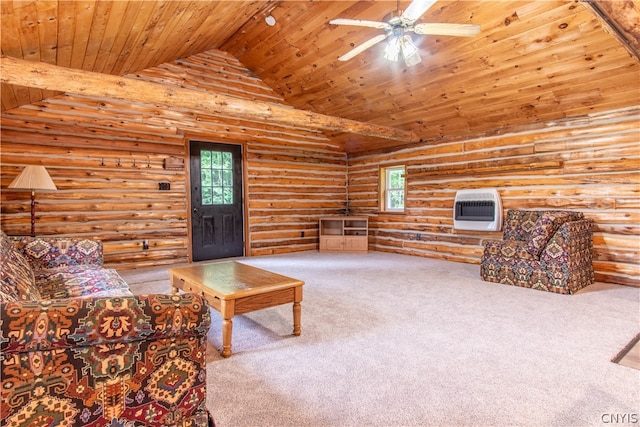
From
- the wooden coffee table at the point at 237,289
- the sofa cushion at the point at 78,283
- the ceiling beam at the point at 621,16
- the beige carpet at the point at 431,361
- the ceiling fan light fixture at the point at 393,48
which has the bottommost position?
the beige carpet at the point at 431,361

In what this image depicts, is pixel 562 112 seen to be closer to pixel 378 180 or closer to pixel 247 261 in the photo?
pixel 378 180

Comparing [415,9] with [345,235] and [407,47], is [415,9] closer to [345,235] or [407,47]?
[407,47]

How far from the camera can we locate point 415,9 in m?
2.71

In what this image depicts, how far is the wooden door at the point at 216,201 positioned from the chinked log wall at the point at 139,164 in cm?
18

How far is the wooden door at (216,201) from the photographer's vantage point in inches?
250

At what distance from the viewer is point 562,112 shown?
15.8 feet

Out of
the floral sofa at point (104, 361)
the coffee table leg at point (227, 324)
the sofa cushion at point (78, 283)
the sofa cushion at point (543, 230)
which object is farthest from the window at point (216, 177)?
the floral sofa at point (104, 361)

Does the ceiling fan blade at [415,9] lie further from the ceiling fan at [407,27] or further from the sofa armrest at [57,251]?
the sofa armrest at [57,251]

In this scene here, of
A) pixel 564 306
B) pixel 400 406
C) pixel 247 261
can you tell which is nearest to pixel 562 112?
pixel 564 306

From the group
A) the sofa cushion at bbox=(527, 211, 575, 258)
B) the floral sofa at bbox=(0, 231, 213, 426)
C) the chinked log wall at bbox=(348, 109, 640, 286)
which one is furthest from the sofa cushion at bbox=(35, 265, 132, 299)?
the chinked log wall at bbox=(348, 109, 640, 286)

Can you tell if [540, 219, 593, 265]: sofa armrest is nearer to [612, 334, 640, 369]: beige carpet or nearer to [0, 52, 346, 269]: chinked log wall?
[612, 334, 640, 369]: beige carpet

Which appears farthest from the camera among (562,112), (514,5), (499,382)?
(562,112)

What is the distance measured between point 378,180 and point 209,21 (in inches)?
178

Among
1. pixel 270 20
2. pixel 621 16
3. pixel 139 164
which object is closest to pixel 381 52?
pixel 270 20
